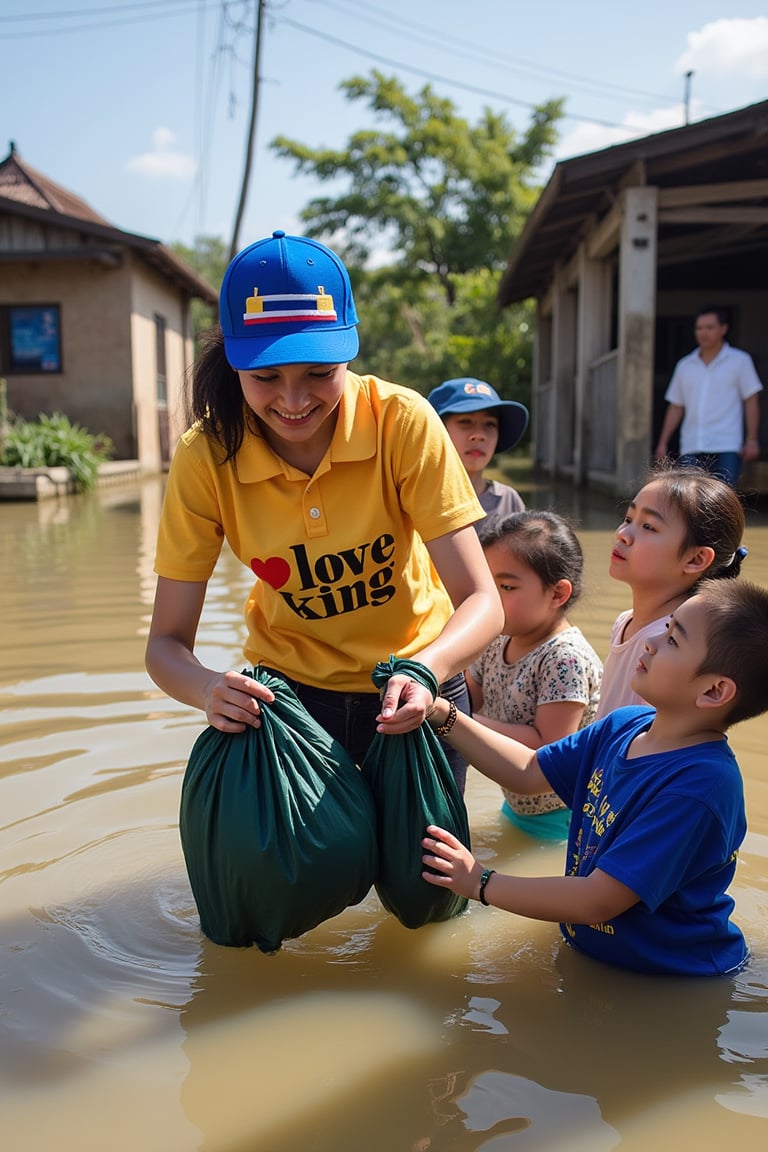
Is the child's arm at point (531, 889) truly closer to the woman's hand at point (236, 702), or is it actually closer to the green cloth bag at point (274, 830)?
Result: the green cloth bag at point (274, 830)

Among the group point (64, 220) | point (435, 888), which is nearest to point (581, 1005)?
point (435, 888)

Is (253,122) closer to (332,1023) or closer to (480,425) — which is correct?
(480,425)

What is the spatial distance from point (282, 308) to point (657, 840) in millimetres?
1297

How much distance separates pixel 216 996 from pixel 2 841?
112cm

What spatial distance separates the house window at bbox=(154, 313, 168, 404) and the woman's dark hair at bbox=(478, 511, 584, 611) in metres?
18.4

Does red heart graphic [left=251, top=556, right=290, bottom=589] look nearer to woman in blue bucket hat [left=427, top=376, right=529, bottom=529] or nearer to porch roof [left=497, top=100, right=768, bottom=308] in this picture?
woman in blue bucket hat [left=427, top=376, right=529, bottom=529]

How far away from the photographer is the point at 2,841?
10.2 feet

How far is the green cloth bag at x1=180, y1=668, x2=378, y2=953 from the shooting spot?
7.34ft

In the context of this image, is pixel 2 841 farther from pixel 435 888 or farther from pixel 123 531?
pixel 123 531

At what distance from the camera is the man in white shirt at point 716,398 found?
7.82 metres

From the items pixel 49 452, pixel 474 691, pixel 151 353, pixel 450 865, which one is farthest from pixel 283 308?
pixel 151 353

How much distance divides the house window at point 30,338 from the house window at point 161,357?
2.41 m

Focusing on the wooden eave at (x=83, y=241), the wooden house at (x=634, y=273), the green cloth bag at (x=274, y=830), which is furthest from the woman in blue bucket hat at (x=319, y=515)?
the wooden eave at (x=83, y=241)

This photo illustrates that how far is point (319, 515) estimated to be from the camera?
2.55 metres
